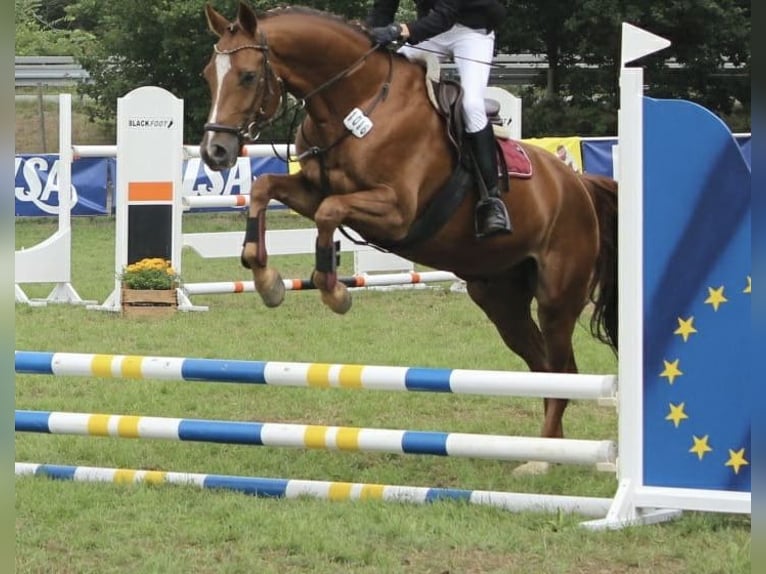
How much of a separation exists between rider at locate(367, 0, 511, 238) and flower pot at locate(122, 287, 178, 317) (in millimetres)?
4945

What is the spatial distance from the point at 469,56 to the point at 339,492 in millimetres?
1997

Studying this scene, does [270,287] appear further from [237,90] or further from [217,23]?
[217,23]

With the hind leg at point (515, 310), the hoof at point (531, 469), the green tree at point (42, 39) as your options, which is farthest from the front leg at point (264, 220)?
the green tree at point (42, 39)

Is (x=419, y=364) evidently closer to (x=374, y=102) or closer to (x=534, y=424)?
(x=534, y=424)

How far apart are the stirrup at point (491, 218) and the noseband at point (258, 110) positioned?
958 mm

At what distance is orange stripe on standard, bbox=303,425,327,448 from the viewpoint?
13.4 ft

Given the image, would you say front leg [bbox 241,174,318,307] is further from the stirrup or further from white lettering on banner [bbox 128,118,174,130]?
white lettering on banner [bbox 128,118,174,130]

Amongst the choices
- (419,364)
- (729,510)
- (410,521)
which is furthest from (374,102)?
(419,364)

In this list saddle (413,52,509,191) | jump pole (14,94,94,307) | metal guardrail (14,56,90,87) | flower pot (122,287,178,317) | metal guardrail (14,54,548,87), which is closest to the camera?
saddle (413,52,509,191)

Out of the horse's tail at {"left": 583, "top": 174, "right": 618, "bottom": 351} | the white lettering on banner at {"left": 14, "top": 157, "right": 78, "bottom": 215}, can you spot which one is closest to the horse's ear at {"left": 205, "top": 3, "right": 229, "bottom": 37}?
the horse's tail at {"left": 583, "top": 174, "right": 618, "bottom": 351}

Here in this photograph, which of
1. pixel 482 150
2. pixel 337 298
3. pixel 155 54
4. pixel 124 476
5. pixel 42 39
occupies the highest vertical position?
pixel 482 150

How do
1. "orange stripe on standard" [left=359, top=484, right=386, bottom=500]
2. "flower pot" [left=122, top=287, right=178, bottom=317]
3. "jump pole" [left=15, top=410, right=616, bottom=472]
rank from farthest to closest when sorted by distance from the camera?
1. "flower pot" [left=122, top=287, right=178, bottom=317]
2. "orange stripe on standard" [left=359, top=484, right=386, bottom=500]
3. "jump pole" [left=15, top=410, right=616, bottom=472]

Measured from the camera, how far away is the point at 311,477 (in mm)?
4785

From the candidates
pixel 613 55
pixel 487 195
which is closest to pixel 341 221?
pixel 487 195
